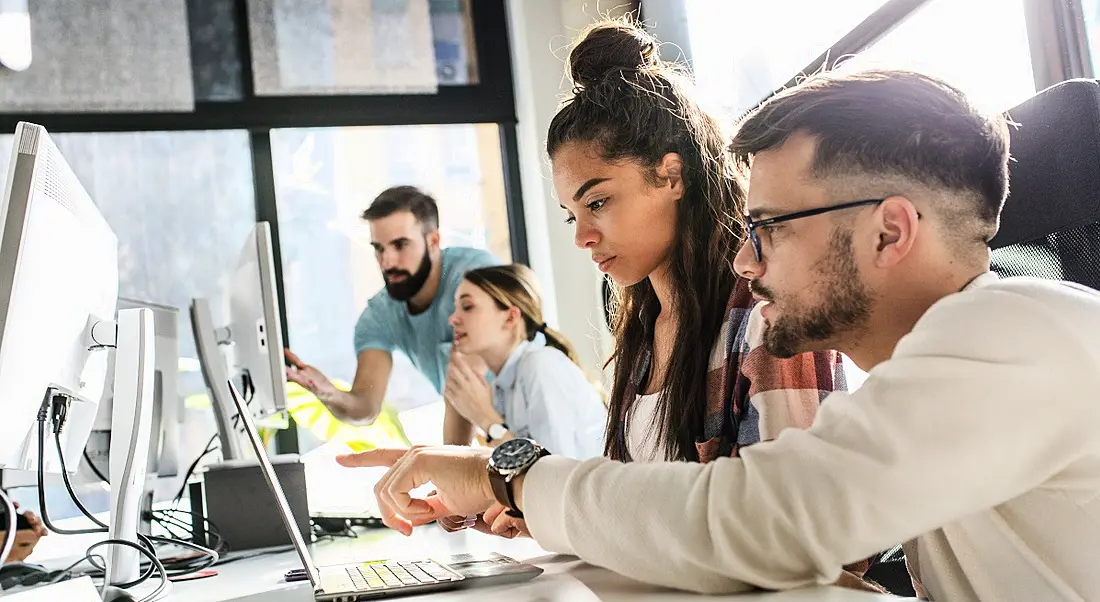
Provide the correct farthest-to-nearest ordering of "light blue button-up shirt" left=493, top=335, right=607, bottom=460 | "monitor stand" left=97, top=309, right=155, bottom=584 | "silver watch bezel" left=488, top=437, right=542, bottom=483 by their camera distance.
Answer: "light blue button-up shirt" left=493, top=335, right=607, bottom=460
"monitor stand" left=97, top=309, right=155, bottom=584
"silver watch bezel" left=488, top=437, right=542, bottom=483

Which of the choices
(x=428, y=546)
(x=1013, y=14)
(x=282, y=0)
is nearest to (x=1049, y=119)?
(x=1013, y=14)

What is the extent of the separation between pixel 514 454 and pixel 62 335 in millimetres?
725

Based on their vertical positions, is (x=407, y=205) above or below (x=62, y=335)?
above

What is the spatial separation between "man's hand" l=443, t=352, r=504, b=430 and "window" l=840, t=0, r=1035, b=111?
186 cm

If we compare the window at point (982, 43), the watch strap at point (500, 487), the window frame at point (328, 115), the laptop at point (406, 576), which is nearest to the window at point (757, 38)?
the window at point (982, 43)

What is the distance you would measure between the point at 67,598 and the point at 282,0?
3204 mm

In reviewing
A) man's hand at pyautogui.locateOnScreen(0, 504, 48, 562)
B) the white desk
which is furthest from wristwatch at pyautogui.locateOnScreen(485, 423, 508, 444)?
man's hand at pyautogui.locateOnScreen(0, 504, 48, 562)

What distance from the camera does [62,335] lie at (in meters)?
1.21

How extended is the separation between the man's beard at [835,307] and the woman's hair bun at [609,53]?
0.76 metres

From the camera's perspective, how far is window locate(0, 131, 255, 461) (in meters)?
3.48

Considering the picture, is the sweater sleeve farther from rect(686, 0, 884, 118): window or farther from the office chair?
rect(686, 0, 884, 118): window

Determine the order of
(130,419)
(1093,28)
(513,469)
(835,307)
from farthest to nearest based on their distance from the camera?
(1093,28) → (130,419) → (835,307) → (513,469)

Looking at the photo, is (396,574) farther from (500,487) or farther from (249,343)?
(249,343)

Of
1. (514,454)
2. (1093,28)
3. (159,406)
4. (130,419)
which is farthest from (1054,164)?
(159,406)
